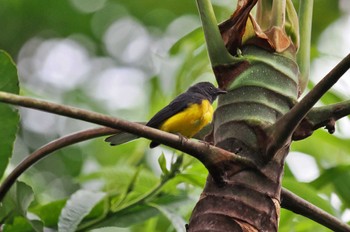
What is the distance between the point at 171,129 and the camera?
2.41m

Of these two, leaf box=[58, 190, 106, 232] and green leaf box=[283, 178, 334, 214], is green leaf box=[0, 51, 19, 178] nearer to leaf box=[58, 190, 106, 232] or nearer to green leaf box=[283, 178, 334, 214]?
leaf box=[58, 190, 106, 232]

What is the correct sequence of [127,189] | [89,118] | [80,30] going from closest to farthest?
1. [89,118]
2. [127,189]
3. [80,30]

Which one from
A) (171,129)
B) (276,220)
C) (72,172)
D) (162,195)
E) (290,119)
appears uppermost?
(290,119)

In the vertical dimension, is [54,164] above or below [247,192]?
below

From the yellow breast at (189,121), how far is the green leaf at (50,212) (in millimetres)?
735

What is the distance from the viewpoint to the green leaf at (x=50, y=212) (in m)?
1.67

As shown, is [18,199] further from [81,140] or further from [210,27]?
[210,27]

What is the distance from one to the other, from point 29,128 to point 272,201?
128 inches

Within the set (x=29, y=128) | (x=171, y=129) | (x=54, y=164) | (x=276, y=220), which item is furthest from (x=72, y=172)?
(x=276, y=220)

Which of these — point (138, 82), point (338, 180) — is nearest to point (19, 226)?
point (338, 180)

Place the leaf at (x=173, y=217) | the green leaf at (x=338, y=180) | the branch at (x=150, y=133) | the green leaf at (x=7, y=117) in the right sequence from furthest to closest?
the green leaf at (x=338, y=180)
the leaf at (x=173, y=217)
the green leaf at (x=7, y=117)
the branch at (x=150, y=133)

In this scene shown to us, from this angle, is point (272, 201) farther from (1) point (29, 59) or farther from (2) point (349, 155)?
(1) point (29, 59)

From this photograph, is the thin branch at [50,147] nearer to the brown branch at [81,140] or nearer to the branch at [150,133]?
the brown branch at [81,140]

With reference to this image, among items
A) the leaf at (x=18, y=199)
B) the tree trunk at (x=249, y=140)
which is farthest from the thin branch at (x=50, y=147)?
the tree trunk at (x=249, y=140)
